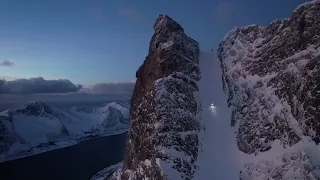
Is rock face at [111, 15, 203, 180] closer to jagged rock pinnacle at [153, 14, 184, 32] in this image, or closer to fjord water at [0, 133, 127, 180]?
jagged rock pinnacle at [153, 14, 184, 32]

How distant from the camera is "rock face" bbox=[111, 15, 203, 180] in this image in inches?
1785

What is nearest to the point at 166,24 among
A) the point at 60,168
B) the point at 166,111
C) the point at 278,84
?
the point at 166,111

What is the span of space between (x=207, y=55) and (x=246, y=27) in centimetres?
1056

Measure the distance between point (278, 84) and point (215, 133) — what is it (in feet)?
42.4

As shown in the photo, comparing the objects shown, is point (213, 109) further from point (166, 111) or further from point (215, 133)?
point (166, 111)

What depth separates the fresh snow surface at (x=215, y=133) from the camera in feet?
144

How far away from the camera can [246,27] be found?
60.0 m

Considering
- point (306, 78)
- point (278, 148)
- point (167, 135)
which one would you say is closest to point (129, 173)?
point (167, 135)

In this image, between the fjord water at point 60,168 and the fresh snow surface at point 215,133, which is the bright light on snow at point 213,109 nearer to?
the fresh snow surface at point 215,133

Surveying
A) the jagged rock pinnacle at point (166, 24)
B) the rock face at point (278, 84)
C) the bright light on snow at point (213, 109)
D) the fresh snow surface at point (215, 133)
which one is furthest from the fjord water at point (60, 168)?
the rock face at point (278, 84)

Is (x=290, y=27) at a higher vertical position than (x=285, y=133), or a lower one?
higher

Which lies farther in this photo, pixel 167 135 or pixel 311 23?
pixel 167 135

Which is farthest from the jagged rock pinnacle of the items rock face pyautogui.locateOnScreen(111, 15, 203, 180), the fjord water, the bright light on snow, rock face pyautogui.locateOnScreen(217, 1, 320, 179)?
the fjord water

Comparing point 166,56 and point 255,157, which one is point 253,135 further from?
point 166,56
